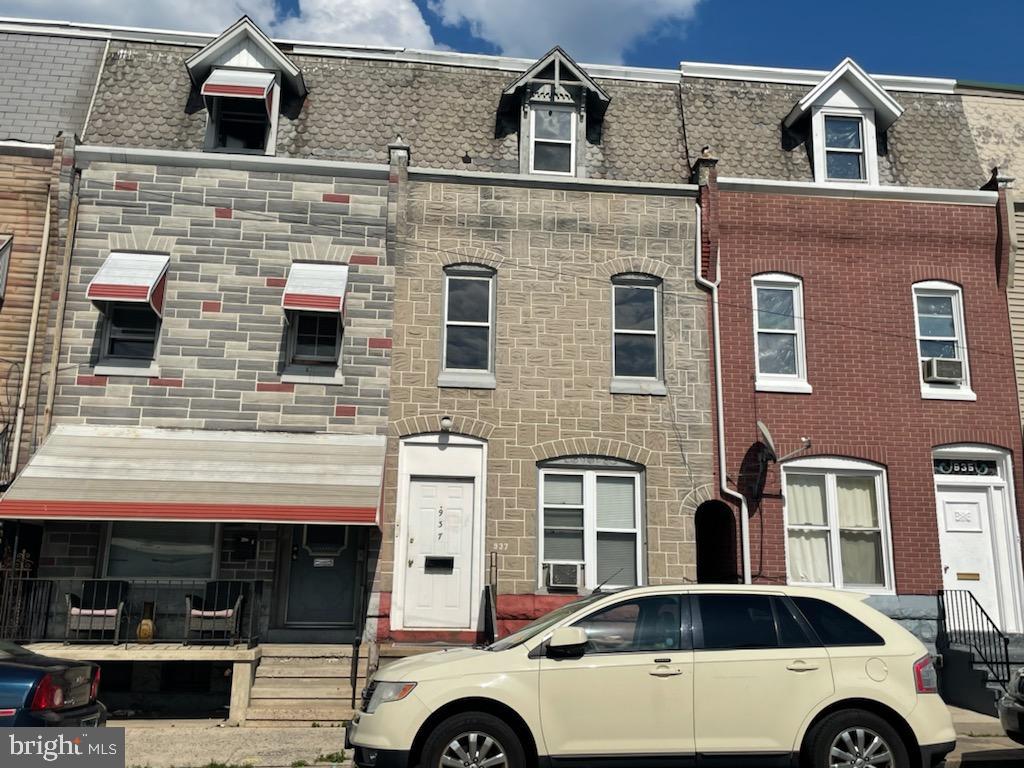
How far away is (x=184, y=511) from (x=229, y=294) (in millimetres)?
3675

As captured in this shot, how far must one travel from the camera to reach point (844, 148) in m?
15.5

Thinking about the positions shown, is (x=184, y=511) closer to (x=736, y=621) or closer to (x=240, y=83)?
(x=736, y=621)

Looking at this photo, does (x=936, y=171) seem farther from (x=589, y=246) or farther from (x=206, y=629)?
(x=206, y=629)

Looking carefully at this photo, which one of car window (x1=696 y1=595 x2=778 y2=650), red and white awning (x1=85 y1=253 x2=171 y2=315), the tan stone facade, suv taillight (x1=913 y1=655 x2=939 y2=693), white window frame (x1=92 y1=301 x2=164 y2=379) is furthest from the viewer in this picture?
the tan stone facade

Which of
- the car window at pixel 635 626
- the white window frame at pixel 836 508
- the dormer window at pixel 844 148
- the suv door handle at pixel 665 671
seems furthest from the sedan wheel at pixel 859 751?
the dormer window at pixel 844 148

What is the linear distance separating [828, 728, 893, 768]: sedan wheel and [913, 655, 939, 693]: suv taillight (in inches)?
21.8

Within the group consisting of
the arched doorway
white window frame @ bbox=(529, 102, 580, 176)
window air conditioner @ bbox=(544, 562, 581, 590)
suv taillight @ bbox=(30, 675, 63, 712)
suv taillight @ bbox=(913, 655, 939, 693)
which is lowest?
suv taillight @ bbox=(30, 675, 63, 712)

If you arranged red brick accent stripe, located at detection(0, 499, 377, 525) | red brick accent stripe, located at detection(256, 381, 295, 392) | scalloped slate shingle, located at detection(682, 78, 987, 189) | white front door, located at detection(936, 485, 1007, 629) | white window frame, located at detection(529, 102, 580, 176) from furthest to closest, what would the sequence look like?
1. scalloped slate shingle, located at detection(682, 78, 987, 189)
2. white window frame, located at detection(529, 102, 580, 176)
3. white front door, located at detection(936, 485, 1007, 629)
4. red brick accent stripe, located at detection(256, 381, 295, 392)
5. red brick accent stripe, located at detection(0, 499, 377, 525)

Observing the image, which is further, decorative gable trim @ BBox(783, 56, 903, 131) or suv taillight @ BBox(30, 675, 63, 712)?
decorative gable trim @ BBox(783, 56, 903, 131)

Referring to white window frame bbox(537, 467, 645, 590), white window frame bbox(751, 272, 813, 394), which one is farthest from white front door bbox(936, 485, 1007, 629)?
white window frame bbox(537, 467, 645, 590)

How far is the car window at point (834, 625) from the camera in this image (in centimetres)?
741

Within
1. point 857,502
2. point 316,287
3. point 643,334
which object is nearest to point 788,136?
point 643,334

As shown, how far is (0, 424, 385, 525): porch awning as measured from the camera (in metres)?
11.1

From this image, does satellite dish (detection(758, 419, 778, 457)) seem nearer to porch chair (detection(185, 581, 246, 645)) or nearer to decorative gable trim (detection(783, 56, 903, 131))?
decorative gable trim (detection(783, 56, 903, 131))
